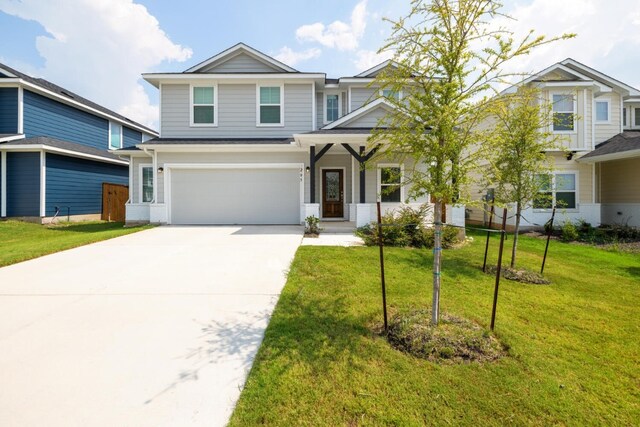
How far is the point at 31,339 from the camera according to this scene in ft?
9.93

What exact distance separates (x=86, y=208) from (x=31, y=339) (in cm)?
1570

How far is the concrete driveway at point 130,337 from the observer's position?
2146mm

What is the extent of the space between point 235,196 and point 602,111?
16695 mm

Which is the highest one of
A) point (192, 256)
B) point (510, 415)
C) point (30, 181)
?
point (30, 181)

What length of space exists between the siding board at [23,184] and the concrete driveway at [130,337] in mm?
9816

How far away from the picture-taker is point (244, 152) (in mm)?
11609

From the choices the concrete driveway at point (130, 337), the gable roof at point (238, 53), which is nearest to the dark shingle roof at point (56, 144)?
the gable roof at point (238, 53)

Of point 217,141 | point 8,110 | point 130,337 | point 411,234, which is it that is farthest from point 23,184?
point 411,234

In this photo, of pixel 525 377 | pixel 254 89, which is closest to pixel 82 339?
pixel 525 377

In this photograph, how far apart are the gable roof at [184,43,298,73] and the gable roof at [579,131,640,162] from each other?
12.9 metres

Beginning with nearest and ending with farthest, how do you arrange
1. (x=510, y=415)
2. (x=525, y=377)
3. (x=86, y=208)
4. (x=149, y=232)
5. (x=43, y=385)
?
(x=510, y=415) → (x=43, y=385) → (x=525, y=377) → (x=149, y=232) → (x=86, y=208)

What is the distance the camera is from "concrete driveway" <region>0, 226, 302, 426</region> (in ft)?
7.04

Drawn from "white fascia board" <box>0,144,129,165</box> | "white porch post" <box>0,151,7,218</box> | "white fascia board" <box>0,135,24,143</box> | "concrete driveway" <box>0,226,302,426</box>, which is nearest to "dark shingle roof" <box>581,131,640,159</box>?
"concrete driveway" <box>0,226,302,426</box>

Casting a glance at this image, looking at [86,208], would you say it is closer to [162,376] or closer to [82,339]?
[82,339]
